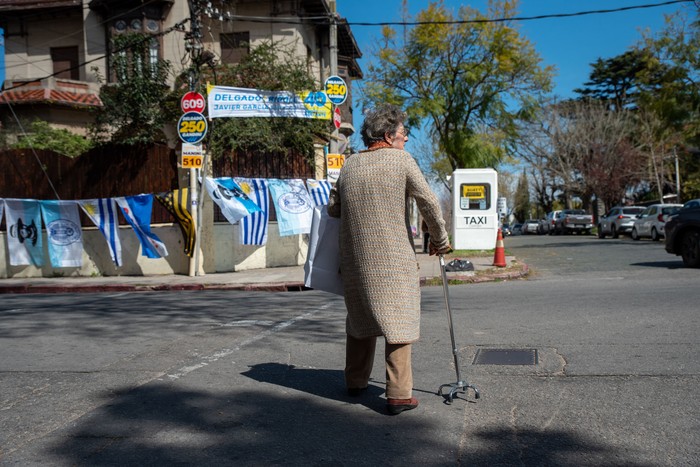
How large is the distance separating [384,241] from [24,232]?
1378cm

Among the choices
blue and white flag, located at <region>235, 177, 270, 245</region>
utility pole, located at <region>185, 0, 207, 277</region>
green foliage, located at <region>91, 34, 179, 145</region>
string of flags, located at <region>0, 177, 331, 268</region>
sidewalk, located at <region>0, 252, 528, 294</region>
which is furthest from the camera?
green foliage, located at <region>91, 34, 179, 145</region>

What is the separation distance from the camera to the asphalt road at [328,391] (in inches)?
139

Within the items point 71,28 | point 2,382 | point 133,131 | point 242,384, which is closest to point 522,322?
point 242,384

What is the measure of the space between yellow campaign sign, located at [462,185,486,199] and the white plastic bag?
1681 cm

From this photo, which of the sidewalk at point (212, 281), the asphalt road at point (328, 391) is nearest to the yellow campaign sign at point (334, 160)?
the sidewalk at point (212, 281)

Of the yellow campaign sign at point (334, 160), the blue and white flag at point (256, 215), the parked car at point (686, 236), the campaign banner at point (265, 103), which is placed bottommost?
the parked car at point (686, 236)

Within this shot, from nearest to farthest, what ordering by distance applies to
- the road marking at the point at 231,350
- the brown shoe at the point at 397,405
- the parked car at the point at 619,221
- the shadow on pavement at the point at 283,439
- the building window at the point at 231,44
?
1. the shadow on pavement at the point at 283,439
2. the brown shoe at the point at 397,405
3. the road marking at the point at 231,350
4. the building window at the point at 231,44
5. the parked car at the point at 619,221

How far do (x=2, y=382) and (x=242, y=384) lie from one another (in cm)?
180

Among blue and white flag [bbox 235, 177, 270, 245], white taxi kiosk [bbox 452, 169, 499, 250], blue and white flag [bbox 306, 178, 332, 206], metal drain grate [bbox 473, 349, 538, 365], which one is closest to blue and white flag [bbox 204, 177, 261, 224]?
blue and white flag [bbox 235, 177, 270, 245]

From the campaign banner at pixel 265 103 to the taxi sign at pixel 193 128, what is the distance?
944 millimetres

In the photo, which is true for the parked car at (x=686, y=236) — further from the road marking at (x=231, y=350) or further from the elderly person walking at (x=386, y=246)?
the elderly person walking at (x=386, y=246)

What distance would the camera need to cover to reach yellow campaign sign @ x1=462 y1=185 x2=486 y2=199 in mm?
21062

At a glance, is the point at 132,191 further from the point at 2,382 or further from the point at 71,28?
the point at 71,28

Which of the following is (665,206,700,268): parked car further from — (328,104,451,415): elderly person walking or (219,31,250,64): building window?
(219,31,250,64): building window
